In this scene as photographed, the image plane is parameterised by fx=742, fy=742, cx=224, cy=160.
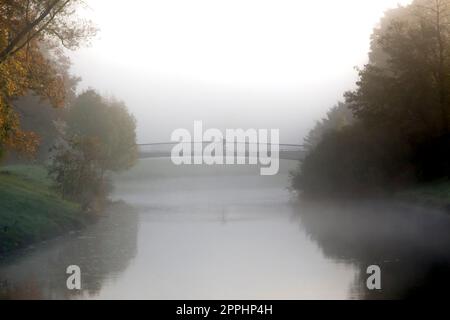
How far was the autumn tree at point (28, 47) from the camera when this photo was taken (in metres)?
26.4

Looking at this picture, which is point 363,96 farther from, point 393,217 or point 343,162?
point 393,217

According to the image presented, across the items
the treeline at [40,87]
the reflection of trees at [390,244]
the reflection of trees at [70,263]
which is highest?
the treeline at [40,87]

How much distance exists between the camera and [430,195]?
147 feet

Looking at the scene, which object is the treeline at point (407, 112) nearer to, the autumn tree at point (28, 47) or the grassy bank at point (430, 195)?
the grassy bank at point (430, 195)

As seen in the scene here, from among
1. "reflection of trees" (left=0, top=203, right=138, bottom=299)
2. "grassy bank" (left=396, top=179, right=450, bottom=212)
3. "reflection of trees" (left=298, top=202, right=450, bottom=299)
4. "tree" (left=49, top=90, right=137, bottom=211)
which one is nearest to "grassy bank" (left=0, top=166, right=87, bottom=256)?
"reflection of trees" (left=0, top=203, right=138, bottom=299)

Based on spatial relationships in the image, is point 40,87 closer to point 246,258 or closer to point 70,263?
point 70,263

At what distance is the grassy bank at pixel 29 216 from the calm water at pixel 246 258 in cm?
96

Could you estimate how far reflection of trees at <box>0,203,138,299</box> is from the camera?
63.3 ft

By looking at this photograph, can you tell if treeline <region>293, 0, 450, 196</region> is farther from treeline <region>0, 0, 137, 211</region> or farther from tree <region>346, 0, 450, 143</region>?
treeline <region>0, 0, 137, 211</region>

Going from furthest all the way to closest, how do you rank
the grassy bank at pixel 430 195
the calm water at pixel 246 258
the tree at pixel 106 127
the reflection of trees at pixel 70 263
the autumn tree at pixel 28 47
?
the tree at pixel 106 127, the grassy bank at pixel 430 195, the autumn tree at pixel 28 47, the reflection of trees at pixel 70 263, the calm water at pixel 246 258

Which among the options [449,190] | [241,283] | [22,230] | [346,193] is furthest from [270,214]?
[241,283]

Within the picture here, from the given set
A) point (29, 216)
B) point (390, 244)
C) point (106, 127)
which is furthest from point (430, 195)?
point (106, 127)

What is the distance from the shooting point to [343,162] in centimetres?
5934

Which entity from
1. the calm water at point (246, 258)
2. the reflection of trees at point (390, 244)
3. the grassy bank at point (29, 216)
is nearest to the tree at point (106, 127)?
the grassy bank at point (29, 216)
